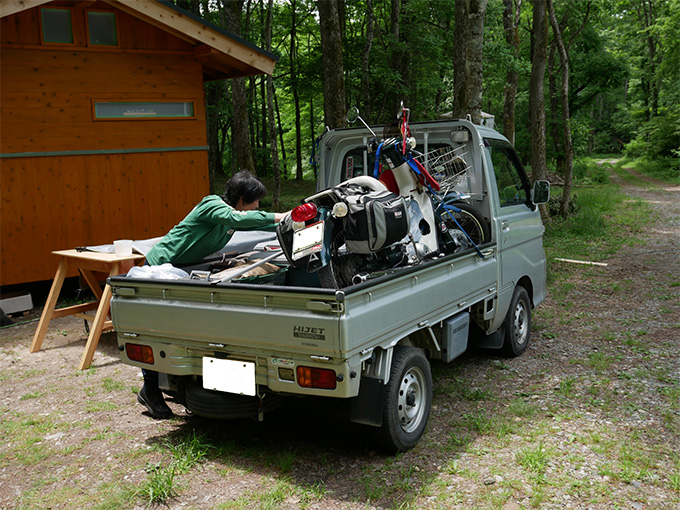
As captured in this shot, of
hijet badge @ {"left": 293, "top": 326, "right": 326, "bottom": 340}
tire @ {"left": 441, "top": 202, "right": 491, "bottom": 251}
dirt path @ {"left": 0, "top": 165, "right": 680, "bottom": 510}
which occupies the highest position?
tire @ {"left": 441, "top": 202, "right": 491, "bottom": 251}

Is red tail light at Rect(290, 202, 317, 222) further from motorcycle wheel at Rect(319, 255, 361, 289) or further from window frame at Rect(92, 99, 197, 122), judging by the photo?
window frame at Rect(92, 99, 197, 122)

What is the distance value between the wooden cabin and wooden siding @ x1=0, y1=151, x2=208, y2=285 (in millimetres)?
14

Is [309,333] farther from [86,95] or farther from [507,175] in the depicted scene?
[86,95]

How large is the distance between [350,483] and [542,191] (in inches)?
143

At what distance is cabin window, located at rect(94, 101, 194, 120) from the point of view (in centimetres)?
877

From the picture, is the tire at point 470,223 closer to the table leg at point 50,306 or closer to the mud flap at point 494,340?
the mud flap at point 494,340

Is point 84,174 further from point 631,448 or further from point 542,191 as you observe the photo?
point 631,448

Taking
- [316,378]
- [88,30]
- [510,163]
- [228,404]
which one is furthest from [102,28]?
[316,378]

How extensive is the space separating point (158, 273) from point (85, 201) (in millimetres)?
5017

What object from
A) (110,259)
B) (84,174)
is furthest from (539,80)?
(110,259)

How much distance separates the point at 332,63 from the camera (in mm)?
10195

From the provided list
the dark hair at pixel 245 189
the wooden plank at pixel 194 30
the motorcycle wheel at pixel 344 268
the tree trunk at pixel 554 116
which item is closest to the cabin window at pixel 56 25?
the wooden plank at pixel 194 30

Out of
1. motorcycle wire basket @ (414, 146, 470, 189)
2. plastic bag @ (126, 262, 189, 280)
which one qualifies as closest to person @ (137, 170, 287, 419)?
plastic bag @ (126, 262, 189, 280)

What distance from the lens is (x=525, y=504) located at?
3.34 metres
